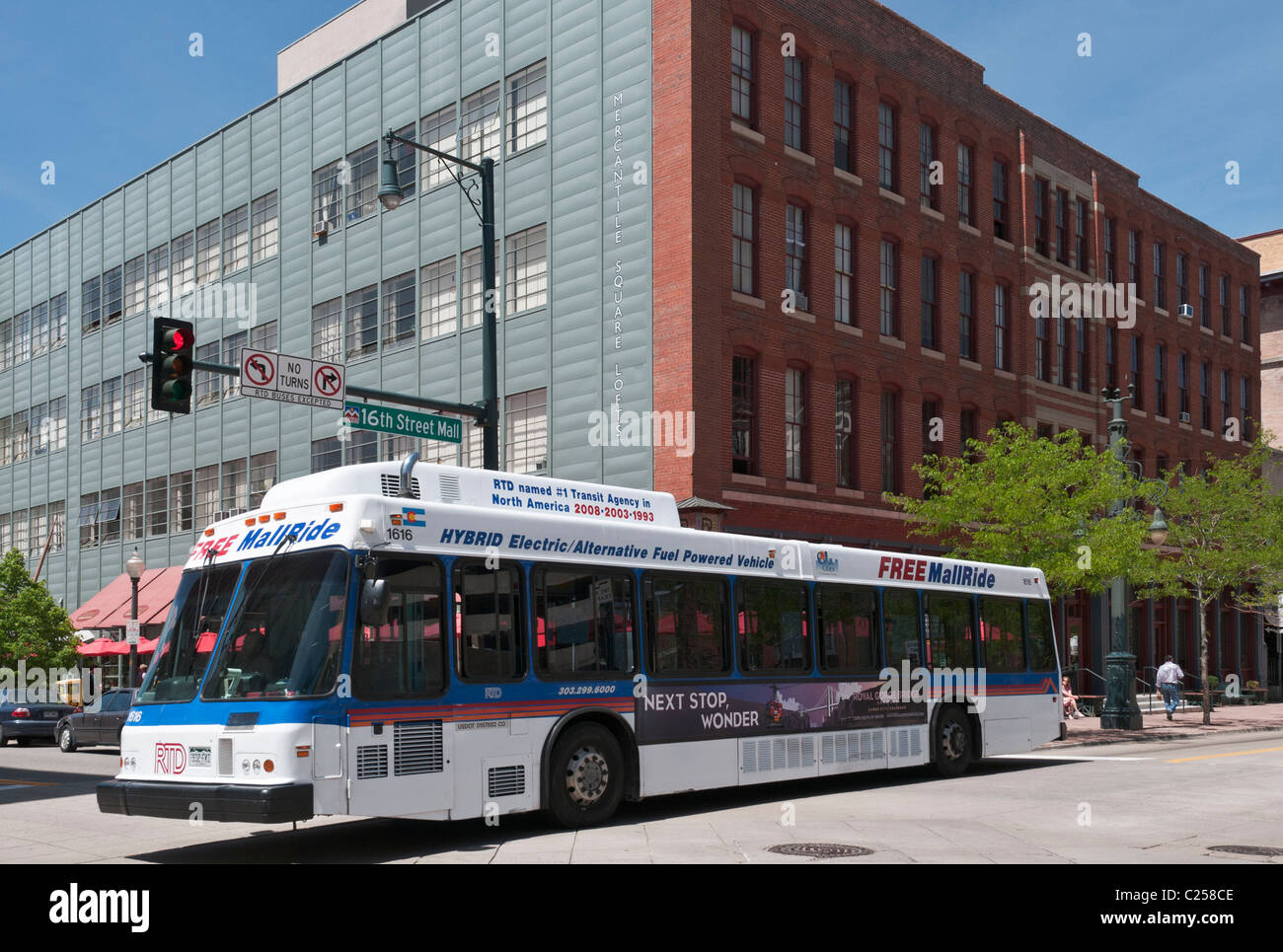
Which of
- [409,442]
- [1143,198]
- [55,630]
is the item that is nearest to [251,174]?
[409,442]

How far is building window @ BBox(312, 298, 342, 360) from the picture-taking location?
3716 centimetres

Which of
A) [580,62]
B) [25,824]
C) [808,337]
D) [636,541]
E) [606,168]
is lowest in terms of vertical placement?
[25,824]

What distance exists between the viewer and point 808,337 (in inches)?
1225

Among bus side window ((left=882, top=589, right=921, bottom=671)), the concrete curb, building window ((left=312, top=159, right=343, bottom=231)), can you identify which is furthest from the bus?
building window ((left=312, top=159, right=343, bottom=231))

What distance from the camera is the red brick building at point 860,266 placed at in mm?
28375

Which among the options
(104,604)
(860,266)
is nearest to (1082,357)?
(860,266)

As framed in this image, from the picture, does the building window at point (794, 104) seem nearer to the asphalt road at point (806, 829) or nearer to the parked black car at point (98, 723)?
the asphalt road at point (806, 829)

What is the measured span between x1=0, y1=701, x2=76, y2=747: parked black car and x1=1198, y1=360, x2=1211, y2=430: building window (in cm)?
3909

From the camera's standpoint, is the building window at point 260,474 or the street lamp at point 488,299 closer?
the street lamp at point 488,299

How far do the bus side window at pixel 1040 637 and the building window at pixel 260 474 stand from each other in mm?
25006

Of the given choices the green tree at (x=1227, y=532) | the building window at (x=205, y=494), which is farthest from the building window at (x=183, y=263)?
the green tree at (x=1227, y=532)
